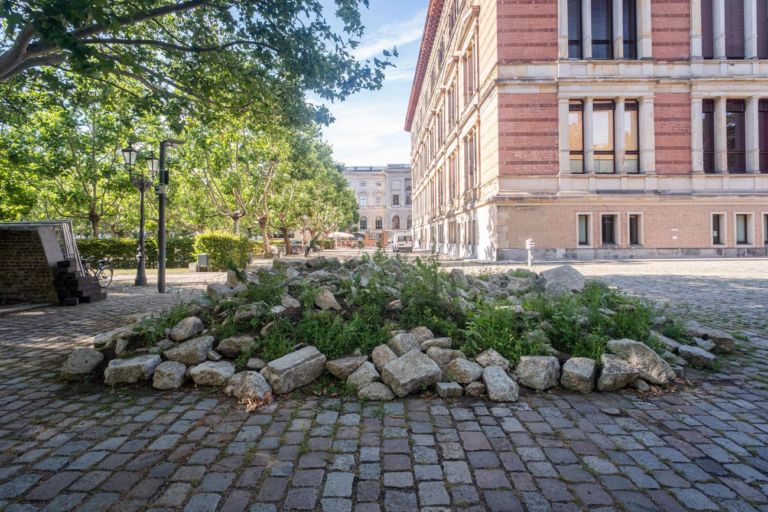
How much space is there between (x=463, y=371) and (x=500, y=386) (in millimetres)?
366

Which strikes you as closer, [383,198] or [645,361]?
[645,361]

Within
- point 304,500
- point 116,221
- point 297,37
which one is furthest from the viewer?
point 116,221

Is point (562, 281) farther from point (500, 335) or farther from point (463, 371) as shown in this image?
point (463, 371)

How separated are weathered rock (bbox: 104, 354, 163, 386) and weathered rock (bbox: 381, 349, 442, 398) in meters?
2.42

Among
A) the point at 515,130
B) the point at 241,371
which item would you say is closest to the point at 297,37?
the point at 241,371

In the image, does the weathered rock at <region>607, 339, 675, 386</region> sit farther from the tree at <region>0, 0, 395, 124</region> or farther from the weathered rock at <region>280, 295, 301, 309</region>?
the tree at <region>0, 0, 395, 124</region>

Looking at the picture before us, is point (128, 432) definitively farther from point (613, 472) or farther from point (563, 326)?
point (563, 326)

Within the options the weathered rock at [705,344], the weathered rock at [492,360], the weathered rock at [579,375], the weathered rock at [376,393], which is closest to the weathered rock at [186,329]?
the weathered rock at [376,393]

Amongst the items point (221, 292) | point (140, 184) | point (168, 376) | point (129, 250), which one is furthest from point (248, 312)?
point (129, 250)

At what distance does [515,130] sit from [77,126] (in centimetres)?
2378

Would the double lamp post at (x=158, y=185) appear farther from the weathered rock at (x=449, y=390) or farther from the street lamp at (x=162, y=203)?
the weathered rock at (x=449, y=390)

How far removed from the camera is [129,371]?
13.8 feet

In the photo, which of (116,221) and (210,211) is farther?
(116,221)

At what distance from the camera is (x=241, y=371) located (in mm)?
4184
